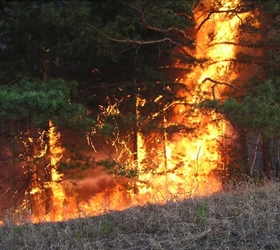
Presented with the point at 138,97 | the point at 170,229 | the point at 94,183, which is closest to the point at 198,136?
the point at 138,97

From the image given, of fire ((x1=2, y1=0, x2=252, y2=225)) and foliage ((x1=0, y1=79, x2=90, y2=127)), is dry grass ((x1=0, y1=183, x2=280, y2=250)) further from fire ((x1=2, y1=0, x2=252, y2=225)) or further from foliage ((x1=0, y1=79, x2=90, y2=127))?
fire ((x1=2, y1=0, x2=252, y2=225))

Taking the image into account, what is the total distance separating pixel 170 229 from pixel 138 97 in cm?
623

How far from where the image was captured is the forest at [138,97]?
9.73 meters

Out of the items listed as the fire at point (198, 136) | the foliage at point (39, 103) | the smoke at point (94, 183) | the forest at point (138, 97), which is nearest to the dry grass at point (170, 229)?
the foliage at point (39, 103)

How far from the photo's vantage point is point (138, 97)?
37.1 feet

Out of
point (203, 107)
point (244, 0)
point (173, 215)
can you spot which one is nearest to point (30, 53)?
point (203, 107)

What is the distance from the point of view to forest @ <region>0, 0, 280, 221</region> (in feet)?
31.9

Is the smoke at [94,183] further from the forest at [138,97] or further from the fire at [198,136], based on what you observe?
the fire at [198,136]

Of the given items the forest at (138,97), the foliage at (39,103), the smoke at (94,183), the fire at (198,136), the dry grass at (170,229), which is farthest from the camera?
the smoke at (94,183)

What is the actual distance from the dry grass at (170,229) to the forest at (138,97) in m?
3.53

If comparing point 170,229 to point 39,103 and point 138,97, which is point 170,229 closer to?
point 39,103

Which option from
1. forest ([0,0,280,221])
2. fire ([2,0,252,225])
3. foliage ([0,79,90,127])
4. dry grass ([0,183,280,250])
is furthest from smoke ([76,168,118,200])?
dry grass ([0,183,280,250])

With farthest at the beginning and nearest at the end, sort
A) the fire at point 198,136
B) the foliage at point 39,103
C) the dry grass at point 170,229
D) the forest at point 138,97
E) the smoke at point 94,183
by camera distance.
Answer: the smoke at point 94,183, the fire at point 198,136, the forest at point 138,97, the foliage at point 39,103, the dry grass at point 170,229

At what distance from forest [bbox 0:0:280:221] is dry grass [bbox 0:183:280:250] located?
353 cm
